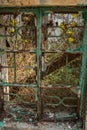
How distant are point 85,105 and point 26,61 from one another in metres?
0.96

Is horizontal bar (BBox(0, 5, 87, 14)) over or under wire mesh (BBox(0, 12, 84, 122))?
over

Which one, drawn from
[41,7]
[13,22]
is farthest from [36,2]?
[13,22]

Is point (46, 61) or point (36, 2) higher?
point (36, 2)

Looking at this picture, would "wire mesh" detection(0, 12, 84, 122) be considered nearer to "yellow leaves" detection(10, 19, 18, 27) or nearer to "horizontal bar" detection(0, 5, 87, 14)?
"yellow leaves" detection(10, 19, 18, 27)

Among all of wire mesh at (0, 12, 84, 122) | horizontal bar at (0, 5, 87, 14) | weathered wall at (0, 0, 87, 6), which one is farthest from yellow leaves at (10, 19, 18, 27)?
weathered wall at (0, 0, 87, 6)

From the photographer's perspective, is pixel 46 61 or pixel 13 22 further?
pixel 46 61

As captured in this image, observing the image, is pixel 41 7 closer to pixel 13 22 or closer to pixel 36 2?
pixel 36 2

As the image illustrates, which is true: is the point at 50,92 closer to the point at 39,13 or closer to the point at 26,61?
the point at 26,61

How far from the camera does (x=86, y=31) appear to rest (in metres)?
2.51

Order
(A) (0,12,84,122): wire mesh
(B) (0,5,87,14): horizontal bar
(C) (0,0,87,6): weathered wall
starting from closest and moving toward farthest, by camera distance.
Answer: (C) (0,0,87,6): weathered wall, (B) (0,5,87,14): horizontal bar, (A) (0,12,84,122): wire mesh

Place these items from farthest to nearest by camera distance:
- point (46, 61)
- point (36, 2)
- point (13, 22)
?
point (46, 61) → point (13, 22) → point (36, 2)

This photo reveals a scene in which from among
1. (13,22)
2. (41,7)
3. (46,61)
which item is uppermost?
(41,7)

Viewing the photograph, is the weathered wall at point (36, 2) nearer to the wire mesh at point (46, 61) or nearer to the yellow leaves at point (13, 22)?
the wire mesh at point (46, 61)

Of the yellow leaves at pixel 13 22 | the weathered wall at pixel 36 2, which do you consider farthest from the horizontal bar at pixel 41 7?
the yellow leaves at pixel 13 22
